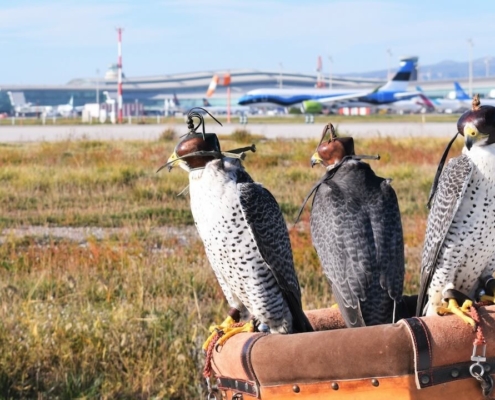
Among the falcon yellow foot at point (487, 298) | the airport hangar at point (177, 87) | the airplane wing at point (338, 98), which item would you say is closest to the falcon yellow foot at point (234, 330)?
the falcon yellow foot at point (487, 298)

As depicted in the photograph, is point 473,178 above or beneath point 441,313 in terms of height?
above

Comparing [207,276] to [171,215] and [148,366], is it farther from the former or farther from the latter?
[171,215]

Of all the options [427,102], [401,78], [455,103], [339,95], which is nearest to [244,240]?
[339,95]

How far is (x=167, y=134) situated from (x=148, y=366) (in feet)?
69.6

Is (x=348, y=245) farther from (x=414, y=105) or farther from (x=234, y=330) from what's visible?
(x=414, y=105)

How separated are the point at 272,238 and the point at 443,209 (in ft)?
1.73

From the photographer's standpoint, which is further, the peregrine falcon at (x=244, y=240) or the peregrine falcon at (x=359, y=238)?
the peregrine falcon at (x=359, y=238)

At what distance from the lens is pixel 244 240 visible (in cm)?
263

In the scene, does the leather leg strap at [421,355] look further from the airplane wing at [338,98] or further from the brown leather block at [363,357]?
the airplane wing at [338,98]

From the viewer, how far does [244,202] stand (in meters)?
2.57

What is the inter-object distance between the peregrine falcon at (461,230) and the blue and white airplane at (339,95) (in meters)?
64.4

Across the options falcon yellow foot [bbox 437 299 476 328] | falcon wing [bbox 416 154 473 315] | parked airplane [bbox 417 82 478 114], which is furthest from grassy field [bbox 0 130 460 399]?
parked airplane [bbox 417 82 478 114]

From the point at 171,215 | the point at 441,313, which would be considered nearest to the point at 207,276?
the point at 441,313

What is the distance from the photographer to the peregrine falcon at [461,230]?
2.53 meters
